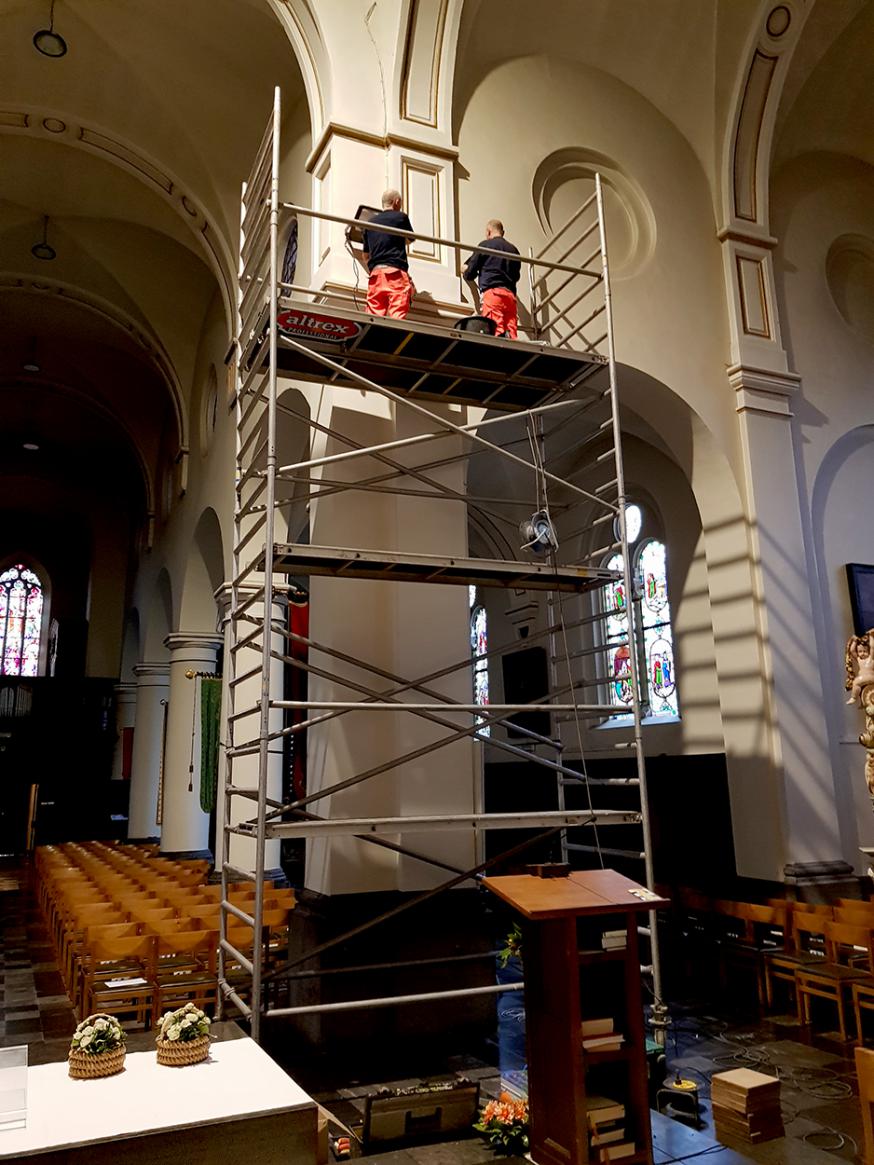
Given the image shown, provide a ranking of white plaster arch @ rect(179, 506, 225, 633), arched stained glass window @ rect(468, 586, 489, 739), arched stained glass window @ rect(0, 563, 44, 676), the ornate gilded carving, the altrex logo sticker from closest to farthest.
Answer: the ornate gilded carving < the altrex logo sticker < white plaster arch @ rect(179, 506, 225, 633) < arched stained glass window @ rect(468, 586, 489, 739) < arched stained glass window @ rect(0, 563, 44, 676)

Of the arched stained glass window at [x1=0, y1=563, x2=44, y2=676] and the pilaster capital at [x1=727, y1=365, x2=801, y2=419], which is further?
the arched stained glass window at [x1=0, y1=563, x2=44, y2=676]

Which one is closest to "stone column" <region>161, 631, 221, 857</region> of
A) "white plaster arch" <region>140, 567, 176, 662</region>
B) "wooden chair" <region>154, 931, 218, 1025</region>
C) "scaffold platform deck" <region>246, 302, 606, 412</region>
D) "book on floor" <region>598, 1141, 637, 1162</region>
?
"white plaster arch" <region>140, 567, 176, 662</region>

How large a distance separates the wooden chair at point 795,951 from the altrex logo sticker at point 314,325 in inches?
204

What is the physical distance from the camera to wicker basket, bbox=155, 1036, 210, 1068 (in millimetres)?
3168

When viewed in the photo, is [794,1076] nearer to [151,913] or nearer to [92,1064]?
[92,1064]

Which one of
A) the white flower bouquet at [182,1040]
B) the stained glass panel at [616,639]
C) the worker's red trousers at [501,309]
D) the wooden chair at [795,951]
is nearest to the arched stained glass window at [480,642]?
the stained glass panel at [616,639]

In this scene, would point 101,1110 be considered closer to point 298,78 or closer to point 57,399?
point 298,78

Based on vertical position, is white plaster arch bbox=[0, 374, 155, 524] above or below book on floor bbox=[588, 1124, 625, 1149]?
above

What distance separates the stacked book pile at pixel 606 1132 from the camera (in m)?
3.32

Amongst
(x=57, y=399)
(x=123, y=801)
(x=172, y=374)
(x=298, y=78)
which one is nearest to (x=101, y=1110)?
(x=298, y=78)

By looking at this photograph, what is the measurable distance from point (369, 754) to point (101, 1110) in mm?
3337

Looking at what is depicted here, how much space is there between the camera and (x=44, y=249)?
12.4 m

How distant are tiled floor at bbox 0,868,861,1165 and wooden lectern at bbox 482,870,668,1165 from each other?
15.2 inches

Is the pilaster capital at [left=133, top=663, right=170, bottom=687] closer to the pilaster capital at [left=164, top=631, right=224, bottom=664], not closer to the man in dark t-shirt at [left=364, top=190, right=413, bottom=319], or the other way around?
the pilaster capital at [left=164, top=631, right=224, bottom=664]
